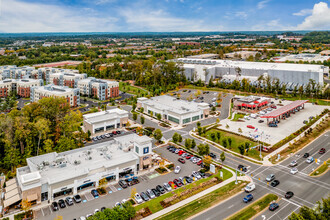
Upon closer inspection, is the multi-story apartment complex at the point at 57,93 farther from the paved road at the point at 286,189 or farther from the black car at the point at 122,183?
the paved road at the point at 286,189

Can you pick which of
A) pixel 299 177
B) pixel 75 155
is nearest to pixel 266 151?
pixel 299 177

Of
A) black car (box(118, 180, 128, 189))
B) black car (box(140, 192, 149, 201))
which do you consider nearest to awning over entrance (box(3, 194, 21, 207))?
black car (box(118, 180, 128, 189))

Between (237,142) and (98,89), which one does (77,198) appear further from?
(98,89)

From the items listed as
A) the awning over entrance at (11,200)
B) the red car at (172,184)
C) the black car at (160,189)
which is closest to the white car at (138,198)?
the black car at (160,189)

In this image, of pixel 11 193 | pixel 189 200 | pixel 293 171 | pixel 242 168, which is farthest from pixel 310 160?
pixel 11 193

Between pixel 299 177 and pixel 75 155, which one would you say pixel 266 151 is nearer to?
pixel 299 177

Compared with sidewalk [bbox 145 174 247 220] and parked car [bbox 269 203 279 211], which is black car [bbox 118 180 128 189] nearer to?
sidewalk [bbox 145 174 247 220]
